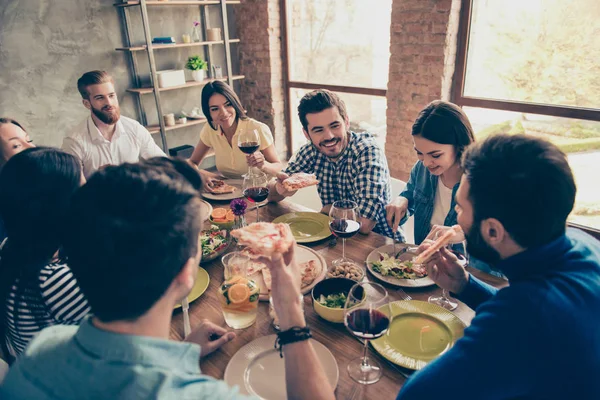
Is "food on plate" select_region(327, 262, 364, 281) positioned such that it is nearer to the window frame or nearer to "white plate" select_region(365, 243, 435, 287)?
"white plate" select_region(365, 243, 435, 287)

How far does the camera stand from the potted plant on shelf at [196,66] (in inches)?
182

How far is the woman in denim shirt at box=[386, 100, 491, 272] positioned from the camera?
1.85 m

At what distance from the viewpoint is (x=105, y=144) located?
3.14 m

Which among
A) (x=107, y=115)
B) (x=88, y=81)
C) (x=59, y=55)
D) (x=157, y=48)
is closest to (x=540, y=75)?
(x=107, y=115)

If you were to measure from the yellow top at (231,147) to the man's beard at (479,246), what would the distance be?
2.13m

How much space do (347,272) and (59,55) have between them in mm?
3945

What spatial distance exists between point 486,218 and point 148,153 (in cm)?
288

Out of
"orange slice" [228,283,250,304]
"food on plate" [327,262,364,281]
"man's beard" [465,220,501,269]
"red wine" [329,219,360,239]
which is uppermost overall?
"man's beard" [465,220,501,269]

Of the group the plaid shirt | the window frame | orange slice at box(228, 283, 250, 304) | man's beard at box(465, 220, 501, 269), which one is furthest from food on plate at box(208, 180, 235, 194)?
the window frame

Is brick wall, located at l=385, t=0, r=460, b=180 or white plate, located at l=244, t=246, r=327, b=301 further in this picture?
brick wall, located at l=385, t=0, r=460, b=180

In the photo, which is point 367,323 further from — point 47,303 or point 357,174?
point 357,174

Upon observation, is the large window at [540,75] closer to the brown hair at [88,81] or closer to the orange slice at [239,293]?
the orange slice at [239,293]

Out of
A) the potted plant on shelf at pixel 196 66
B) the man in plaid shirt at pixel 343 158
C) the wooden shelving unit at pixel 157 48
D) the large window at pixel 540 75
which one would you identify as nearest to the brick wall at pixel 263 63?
the wooden shelving unit at pixel 157 48

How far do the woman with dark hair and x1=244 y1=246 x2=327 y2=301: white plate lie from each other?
21.9 inches
